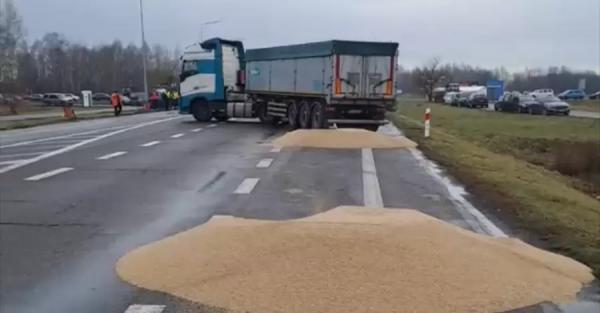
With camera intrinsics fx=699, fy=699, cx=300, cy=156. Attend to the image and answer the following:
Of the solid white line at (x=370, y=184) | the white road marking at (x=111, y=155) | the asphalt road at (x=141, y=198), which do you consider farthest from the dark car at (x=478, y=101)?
the white road marking at (x=111, y=155)

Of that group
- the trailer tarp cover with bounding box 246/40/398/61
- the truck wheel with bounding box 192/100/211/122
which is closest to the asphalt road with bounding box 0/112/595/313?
the trailer tarp cover with bounding box 246/40/398/61

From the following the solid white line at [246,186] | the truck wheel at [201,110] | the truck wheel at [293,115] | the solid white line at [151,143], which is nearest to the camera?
the solid white line at [246,186]

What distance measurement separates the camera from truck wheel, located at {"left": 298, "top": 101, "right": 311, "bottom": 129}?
27.6 meters

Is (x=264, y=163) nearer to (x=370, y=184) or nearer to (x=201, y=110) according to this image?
(x=370, y=184)

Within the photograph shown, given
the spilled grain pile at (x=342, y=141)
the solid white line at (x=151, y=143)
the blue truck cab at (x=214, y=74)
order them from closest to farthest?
the spilled grain pile at (x=342, y=141)
the solid white line at (x=151, y=143)
the blue truck cab at (x=214, y=74)

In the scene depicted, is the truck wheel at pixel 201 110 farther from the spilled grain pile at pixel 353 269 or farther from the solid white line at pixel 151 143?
the spilled grain pile at pixel 353 269

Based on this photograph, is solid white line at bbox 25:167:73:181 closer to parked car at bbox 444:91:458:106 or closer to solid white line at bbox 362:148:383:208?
solid white line at bbox 362:148:383:208

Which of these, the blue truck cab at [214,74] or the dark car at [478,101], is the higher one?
the blue truck cab at [214,74]

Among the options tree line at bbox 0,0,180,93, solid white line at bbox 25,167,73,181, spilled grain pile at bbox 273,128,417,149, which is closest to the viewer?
solid white line at bbox 25,167,73,181

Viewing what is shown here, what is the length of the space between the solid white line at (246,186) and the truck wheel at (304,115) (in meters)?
14.5

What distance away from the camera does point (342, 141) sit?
21.1 metres

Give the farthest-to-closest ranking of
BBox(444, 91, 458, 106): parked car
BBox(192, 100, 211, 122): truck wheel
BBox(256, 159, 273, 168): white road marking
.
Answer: BBox(444, 91, 458, 106): parked car, BBox(192, 100, 211, 122): truck wheel, BBox(256, 159, 273, 168): white road marking

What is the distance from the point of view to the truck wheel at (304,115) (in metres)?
27.6

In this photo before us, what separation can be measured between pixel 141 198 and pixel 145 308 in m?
5.75
